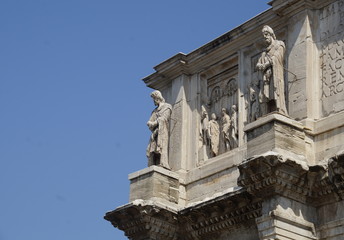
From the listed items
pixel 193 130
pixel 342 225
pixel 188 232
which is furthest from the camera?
pixel 193 130

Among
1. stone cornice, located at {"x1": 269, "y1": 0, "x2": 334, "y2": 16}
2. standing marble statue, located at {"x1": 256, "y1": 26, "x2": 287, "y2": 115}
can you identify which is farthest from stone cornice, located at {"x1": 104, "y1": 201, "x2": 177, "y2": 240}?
stone cornice, located at {"x1": 269, "y1": 0, "x2": 334, "y2": 16}

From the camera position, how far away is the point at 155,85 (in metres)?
20.1

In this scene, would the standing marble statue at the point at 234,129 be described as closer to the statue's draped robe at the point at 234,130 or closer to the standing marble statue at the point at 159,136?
the statue's draped robe at the point at 234,130

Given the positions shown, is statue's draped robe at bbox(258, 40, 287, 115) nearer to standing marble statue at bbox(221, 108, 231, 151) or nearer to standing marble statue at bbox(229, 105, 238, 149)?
standing marble statue at bbox(229, 105, 238, 149)

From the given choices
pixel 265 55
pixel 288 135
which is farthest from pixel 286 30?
pixel 288 135

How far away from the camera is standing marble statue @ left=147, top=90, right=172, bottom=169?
18750 millimetres

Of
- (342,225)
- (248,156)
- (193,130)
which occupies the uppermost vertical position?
(193,130)

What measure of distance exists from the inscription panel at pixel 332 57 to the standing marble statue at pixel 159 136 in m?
3.59

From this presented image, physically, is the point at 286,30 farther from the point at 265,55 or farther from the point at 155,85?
the point at 155,85

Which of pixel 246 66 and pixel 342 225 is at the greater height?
pixel 246 66

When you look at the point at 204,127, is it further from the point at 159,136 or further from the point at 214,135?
the point at 159,136

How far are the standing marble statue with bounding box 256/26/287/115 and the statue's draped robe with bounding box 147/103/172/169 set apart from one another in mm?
2444

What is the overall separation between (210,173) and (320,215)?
113 inches

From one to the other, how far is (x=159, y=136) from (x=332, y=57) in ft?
13.0
